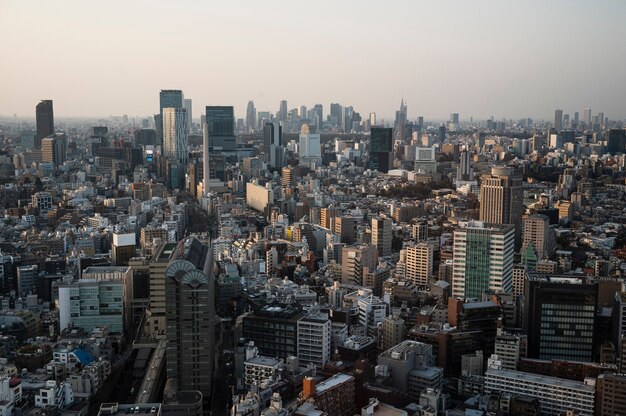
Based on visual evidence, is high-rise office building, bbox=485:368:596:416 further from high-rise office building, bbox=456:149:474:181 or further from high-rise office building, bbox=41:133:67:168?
high-rise office building, bbox=41:133:67:168

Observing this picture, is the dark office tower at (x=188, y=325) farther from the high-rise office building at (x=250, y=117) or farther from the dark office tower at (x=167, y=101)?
the high-rise office building at (x=250, y=117)

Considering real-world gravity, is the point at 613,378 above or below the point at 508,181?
below

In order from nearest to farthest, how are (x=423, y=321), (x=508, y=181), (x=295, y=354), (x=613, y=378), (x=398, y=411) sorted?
(x=398, y=411) → (x=613, y=378) → (x=295, y=354) → (x=423, y=321) → (x=508, y=181)

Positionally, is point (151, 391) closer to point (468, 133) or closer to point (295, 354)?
point (295, 354)

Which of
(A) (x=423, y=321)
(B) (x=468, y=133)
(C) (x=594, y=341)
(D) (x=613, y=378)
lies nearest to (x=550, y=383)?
(D) (x=613, y=378)

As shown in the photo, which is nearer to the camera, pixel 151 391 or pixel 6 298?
pixel 151 391

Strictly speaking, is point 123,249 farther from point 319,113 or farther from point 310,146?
point 319,113
